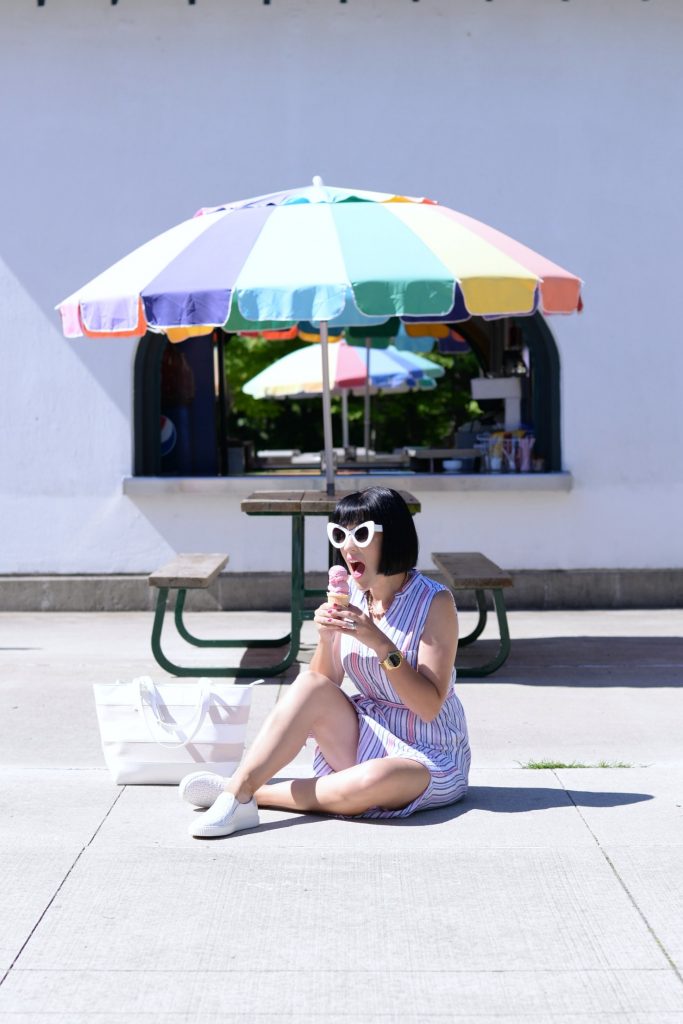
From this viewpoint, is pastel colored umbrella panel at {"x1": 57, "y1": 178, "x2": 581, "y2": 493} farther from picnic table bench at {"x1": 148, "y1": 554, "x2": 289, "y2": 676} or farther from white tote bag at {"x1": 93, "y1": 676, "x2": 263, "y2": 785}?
white tote bag at {"x1": 93, "y1": 676, "x2": 263, "y2": 785}

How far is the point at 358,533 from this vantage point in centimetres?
508

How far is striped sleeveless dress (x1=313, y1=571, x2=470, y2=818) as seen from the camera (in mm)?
5195

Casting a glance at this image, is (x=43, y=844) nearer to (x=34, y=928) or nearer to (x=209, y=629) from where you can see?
(x=34, y=928)

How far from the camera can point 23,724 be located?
23.0 feet

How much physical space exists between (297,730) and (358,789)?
0.30 m

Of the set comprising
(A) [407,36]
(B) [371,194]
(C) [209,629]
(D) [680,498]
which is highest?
(A) [407,36]

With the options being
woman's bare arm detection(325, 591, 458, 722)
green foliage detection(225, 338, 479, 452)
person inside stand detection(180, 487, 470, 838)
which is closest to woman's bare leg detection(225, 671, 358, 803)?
person inside stand detection(180, 487, 470, 838)

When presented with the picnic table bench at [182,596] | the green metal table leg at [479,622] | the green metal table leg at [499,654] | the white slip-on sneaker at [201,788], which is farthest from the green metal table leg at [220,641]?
the white slip-on sneaker at [201,788]

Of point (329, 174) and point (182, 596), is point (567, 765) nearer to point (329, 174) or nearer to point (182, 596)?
point (182, 596)

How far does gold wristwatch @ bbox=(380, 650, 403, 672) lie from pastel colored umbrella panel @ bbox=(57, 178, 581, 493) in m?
2.48

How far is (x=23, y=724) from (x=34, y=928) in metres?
2.87

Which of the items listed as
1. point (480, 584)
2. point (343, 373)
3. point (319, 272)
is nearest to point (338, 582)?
point (319, 272)

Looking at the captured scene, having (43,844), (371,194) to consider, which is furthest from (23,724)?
(371,194)

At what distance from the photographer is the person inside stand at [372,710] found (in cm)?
509
